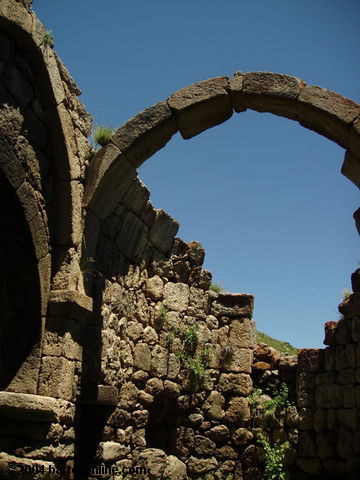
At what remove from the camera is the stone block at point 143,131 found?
5633 mm

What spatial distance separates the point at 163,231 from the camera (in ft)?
23.0

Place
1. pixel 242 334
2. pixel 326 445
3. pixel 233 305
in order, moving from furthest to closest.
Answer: pixel 233 305
pixel 242 334
pixel 326 445

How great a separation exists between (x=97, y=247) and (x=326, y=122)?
263cm

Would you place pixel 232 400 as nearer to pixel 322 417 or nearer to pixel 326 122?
pixel 322 417

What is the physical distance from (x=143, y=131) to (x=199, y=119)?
0.64 meters

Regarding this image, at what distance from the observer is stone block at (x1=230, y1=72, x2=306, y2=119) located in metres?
5.54

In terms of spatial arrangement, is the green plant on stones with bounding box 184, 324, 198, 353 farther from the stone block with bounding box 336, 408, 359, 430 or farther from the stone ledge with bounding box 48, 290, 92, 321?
the stone ledge with bounding box 48, 290, 92, 321

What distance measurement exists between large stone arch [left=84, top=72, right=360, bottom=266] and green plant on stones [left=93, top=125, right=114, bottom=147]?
6 cm

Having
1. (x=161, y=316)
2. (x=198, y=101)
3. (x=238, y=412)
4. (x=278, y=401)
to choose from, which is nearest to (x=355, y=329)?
(x=278, y=401)

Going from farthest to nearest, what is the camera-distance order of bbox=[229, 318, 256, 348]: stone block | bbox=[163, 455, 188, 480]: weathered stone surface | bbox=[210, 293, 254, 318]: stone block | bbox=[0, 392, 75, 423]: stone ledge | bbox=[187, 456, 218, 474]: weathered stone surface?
bbox=[210, 293, 254, 318]: stone block → bbox=[229, 318, 256, 348]: stone block → bbox=[187, 456, 218, 474]: weathered stone surface → bbox=[163, 455, 188, 480]: weathered stone surface → bbox=[0, 392, 75, 423]: stone ledge

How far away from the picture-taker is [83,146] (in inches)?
217

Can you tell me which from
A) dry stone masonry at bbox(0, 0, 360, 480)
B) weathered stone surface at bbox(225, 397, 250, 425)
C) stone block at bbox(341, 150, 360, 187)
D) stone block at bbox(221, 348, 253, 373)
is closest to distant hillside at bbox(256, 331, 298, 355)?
dry stone masonry at bbox(0, 0, 360, 480)

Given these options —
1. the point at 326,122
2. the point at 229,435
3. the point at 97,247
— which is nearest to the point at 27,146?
the point at 97,247

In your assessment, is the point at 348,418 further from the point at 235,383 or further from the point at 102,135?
the point at 102,135
